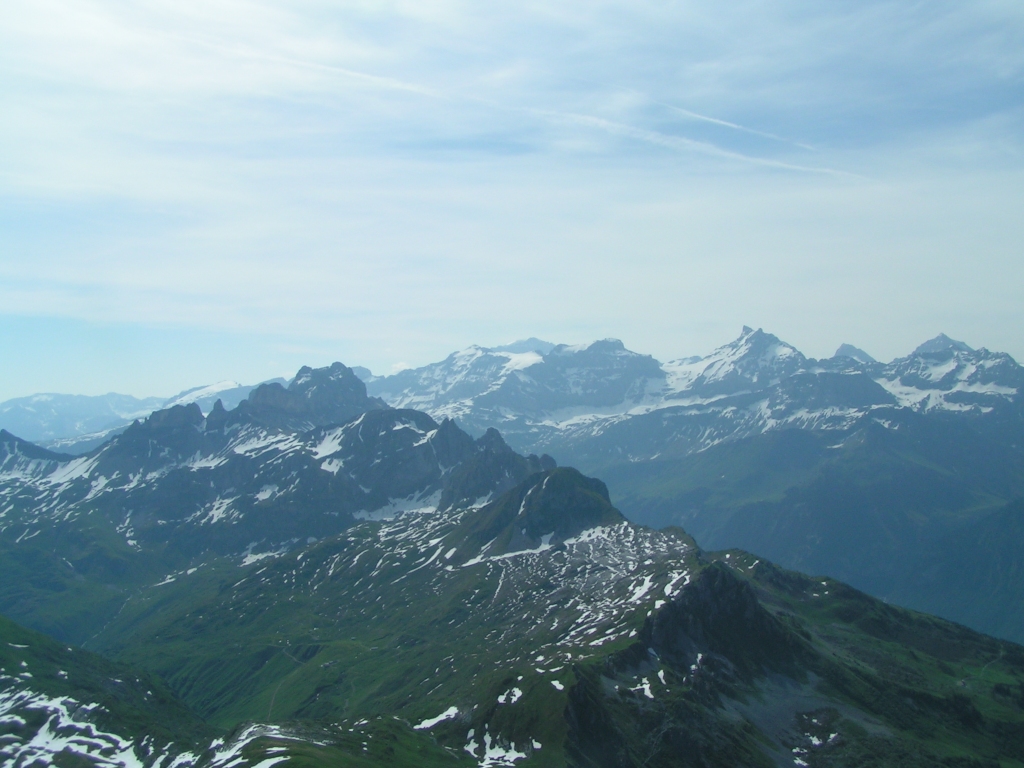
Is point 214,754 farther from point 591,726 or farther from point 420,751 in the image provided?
point 591,726

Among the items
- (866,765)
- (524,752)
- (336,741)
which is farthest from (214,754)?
(866,765)

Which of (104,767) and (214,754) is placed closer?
(214,754)

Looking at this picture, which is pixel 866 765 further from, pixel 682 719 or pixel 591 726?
pixel 591 726

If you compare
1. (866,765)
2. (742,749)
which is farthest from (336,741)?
(866,765)

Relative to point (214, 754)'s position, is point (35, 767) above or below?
below

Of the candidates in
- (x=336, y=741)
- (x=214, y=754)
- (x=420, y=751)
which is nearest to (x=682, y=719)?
(x=420, y=751)

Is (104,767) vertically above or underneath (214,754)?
underneath

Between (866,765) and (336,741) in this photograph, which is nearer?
(336,741)

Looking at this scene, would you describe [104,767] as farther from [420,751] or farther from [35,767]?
[420,751]
